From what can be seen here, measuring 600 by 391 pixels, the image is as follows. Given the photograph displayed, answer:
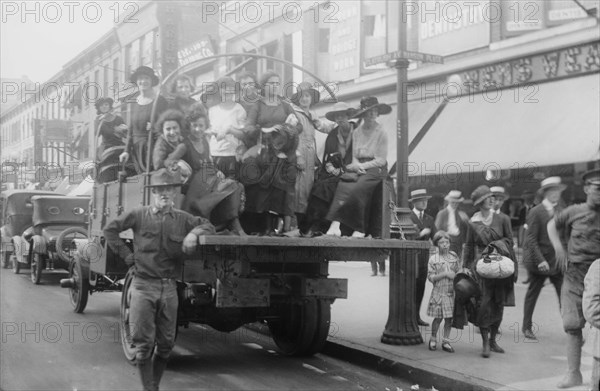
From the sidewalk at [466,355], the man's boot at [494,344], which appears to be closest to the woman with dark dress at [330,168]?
the sidewalk at [466,355]

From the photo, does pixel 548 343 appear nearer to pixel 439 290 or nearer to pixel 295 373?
pixel 439 290

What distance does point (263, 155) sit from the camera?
674 centimetres

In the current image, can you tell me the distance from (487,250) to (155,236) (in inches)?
144

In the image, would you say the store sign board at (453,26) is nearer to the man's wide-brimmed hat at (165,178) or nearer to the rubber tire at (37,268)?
the rubber tire at (37,268)

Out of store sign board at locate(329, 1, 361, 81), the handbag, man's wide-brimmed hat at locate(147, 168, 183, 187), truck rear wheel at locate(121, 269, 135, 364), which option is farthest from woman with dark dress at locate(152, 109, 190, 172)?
store sign board at locate(329, 1, 361, 81)

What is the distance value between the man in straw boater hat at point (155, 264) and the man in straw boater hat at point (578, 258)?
314 cm

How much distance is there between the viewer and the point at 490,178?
13945 mm

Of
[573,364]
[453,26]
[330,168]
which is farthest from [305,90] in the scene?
[453,26]

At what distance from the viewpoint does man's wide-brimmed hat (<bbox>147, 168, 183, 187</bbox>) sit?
5848mm

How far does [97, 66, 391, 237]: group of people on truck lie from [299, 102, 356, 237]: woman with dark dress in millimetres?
11

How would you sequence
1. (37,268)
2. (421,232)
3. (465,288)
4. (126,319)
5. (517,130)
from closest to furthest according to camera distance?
(126,319) < (465,288) < (421,232) < (517,130) < (37,268)

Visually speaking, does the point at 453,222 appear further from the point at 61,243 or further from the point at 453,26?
the point at 453,26

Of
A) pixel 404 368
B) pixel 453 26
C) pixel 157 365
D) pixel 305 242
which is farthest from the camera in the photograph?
pixel 453 26

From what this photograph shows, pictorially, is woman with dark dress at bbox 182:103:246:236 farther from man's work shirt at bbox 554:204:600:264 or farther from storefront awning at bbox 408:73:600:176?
storefront awning at bbox 408:73:600:176
